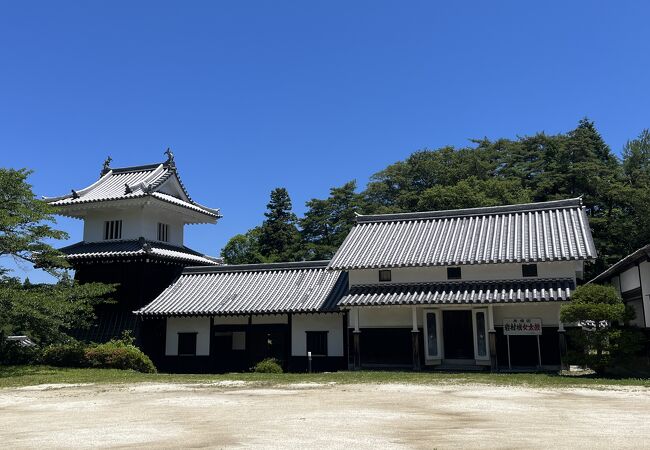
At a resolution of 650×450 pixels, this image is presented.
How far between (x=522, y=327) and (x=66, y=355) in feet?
67.3

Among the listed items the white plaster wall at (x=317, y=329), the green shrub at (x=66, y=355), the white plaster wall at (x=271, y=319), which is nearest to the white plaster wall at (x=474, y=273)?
the white plaster wall at (x=317, y=329)

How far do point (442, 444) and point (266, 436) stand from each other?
8.96 feet

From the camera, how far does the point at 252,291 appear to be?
28.3m

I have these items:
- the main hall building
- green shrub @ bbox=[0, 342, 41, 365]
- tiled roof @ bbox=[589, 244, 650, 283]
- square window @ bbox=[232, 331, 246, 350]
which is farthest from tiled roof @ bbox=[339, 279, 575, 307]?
green shrub @ bbox=[0, 342, 41, 365]

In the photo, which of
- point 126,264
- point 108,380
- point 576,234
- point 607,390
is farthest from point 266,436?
point 126,264

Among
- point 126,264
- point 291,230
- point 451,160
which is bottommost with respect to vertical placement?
point 126,264

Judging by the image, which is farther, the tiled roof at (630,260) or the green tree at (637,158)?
the green tree at (637,158)

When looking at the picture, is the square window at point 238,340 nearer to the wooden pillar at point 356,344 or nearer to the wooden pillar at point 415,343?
the wooden pillar at point 356,344

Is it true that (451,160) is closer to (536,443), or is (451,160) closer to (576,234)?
(576,234)

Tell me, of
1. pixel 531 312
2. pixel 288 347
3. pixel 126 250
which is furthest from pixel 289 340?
pixel 531 312

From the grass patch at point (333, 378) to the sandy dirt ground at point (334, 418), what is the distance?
5.74 ft

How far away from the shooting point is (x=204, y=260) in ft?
112

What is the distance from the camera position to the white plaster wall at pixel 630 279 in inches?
883

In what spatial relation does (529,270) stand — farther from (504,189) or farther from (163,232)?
(504,189)
